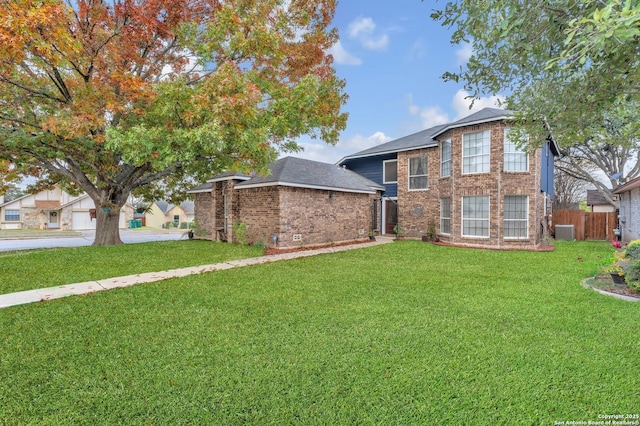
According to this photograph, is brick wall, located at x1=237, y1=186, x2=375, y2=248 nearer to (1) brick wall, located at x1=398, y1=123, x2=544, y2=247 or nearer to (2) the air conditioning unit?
(1) brick wall, located at x1=398, y1=123, x2=544, y2=247

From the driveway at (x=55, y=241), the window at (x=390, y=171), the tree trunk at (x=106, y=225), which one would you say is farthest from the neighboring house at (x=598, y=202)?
the tree trunk at (x=106, y=225)

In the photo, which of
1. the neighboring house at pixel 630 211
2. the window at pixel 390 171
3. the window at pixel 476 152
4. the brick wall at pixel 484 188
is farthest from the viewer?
the window at pixel 390 171

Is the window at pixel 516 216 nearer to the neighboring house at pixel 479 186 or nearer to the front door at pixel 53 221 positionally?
the neighboring house at pixel 479 186

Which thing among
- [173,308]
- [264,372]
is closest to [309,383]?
[264,372]

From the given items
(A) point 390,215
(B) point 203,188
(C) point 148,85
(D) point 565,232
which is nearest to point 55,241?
(B) point 203,188

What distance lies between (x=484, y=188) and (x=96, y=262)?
48.4 feet

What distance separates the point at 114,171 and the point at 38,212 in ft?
106

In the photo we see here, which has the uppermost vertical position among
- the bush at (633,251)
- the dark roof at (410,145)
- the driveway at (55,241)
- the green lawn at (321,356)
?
the dark roof at (410,145)

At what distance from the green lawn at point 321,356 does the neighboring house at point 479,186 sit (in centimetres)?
756

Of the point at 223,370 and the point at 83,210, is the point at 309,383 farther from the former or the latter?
the point at 83,210

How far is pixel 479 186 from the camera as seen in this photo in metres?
13.3

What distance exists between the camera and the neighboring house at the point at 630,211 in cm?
1452

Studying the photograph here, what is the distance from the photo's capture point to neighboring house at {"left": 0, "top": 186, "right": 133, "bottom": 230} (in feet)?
109

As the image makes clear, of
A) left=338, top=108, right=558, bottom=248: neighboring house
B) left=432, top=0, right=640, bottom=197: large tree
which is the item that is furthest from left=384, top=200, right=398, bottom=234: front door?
left=432, top=0, right=640, bottom=197: large tree
